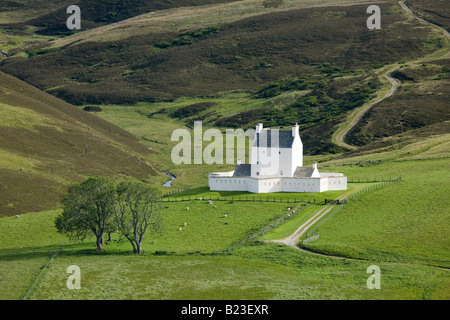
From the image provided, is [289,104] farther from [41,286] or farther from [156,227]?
[41,286]

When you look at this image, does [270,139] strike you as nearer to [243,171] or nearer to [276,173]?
[276,173]

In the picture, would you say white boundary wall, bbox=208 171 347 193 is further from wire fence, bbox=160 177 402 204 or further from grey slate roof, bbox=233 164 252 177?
wire fence, bbox=160 177 402 204

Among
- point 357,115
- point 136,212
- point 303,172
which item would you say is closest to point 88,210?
point 136,212

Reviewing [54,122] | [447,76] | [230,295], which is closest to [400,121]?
[447,76]

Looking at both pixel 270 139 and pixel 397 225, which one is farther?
pixel 270 139

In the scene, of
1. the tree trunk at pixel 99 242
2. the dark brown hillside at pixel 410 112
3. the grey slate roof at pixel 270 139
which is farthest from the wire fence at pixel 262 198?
the dark brown hillside at pixel 410 112

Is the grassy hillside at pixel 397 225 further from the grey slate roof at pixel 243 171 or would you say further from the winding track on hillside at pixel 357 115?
the winding track on hillside at pixel 357 115
